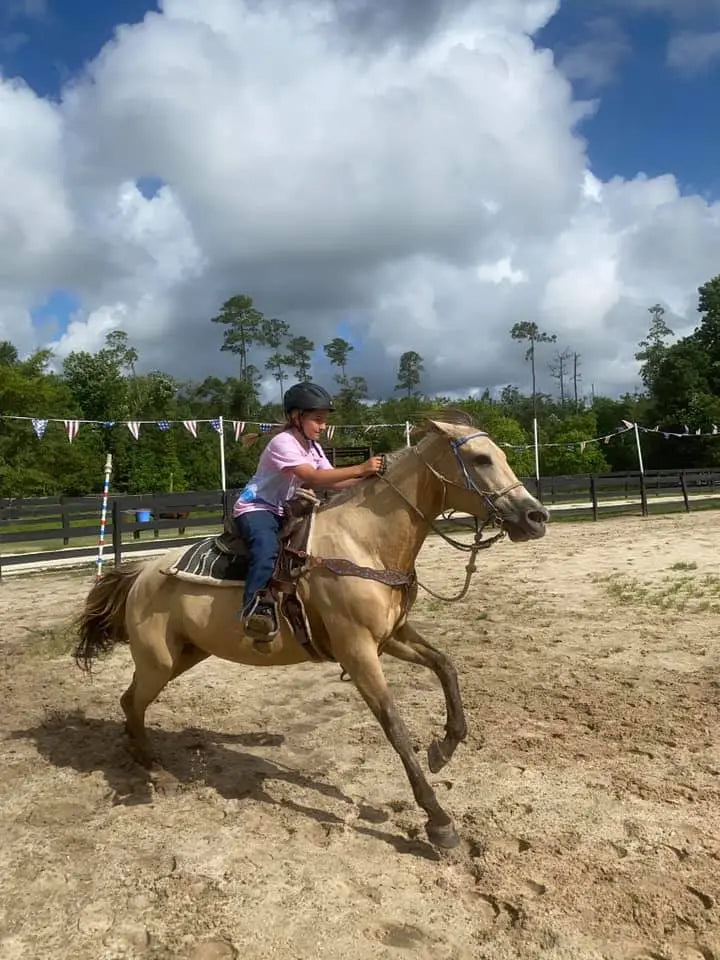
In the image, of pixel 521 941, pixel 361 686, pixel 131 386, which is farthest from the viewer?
pixel 131 386

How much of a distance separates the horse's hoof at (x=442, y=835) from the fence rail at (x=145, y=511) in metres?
5.13

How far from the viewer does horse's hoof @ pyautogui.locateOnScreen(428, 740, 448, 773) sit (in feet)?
12.3

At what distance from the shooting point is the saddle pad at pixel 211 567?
4.07 m

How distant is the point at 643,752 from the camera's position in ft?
14.4

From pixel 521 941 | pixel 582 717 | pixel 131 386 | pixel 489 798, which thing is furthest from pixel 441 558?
pixel 131 386

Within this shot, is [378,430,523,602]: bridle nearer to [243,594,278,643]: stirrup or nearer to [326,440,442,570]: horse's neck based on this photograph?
[326,440,442,570]: horse's neck

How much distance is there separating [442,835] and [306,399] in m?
2.42

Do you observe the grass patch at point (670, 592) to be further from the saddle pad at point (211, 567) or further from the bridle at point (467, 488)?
the saddle pad at point (211, 567)

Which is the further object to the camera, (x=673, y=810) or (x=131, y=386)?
(x=131, y=386)

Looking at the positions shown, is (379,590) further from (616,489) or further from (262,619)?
(616,489)

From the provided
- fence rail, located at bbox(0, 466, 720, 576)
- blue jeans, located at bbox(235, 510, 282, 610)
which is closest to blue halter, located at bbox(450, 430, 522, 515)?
blue jeans, located at bbox(235, 510, 282, 610)

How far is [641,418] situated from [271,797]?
185 feet

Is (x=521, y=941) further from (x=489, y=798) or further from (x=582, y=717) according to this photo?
(x=582, y=717)

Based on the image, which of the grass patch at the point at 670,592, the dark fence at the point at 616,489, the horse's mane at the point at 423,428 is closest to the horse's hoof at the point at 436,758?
the horse's mane at the point at 423,428
